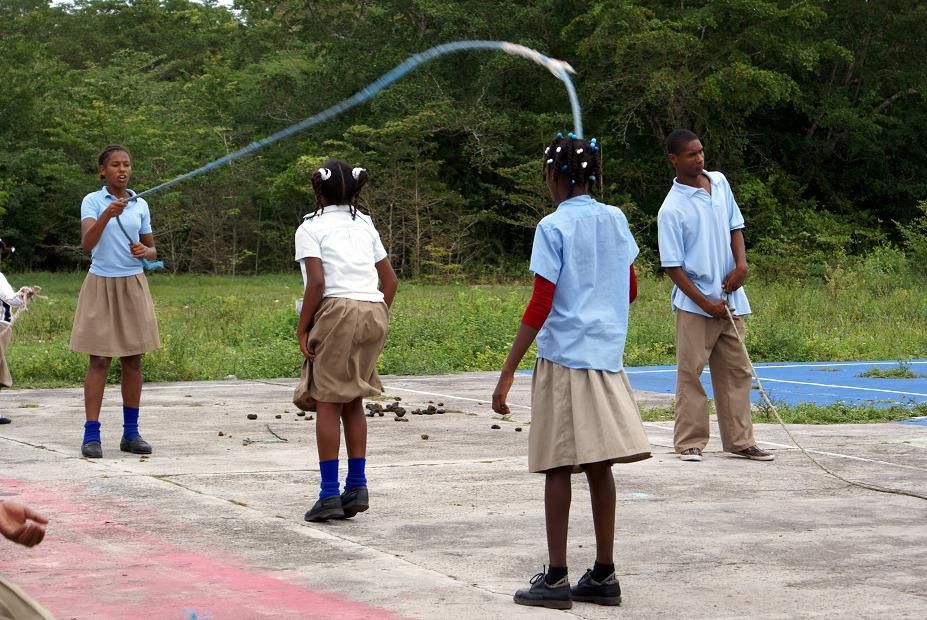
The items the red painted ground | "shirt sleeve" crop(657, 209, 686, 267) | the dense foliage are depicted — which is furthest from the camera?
the dense foliage

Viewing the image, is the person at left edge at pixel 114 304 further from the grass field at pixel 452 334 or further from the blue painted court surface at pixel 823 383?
the blue painted court surface at pixel 823 383

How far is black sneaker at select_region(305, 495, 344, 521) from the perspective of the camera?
685 cm

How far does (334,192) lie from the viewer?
7.13 meters

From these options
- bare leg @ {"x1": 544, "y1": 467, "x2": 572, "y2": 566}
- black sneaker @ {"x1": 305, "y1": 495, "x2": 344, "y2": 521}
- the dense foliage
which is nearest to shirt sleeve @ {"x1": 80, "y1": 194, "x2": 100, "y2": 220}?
black sneaker @ {"x1": 305, "y1": 495, "x2": 344, "y2": 521}

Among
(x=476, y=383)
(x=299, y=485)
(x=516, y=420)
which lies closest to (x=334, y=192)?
(x=299, y=485)

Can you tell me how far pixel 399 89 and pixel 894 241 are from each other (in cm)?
1766

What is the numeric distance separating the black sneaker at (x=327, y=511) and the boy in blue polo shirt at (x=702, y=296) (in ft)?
9.23

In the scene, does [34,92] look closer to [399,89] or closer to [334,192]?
[399,89]

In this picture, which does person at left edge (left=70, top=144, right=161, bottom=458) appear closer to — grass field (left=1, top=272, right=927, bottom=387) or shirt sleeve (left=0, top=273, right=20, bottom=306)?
shirt sleeve (left=0, top=273, right=20, bottom=306)

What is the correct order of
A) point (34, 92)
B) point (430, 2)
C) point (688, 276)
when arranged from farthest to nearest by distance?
point (34, 92) → point (430, 2) → point (688, 276)

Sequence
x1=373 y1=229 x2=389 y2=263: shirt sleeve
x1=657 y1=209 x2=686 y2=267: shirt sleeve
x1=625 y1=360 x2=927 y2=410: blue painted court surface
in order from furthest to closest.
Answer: x1=625 y1=360 x2=927 y2=410: blue painted court surface, x1=657 y1=209 x2=686 y2=267: shirt sleeve, x1=373 y1=229 x2=389 y2=263: shirt sleeve

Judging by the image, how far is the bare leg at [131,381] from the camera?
9102 millimetres

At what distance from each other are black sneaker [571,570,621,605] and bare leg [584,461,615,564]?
0.08 metres

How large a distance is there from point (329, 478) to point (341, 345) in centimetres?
70
